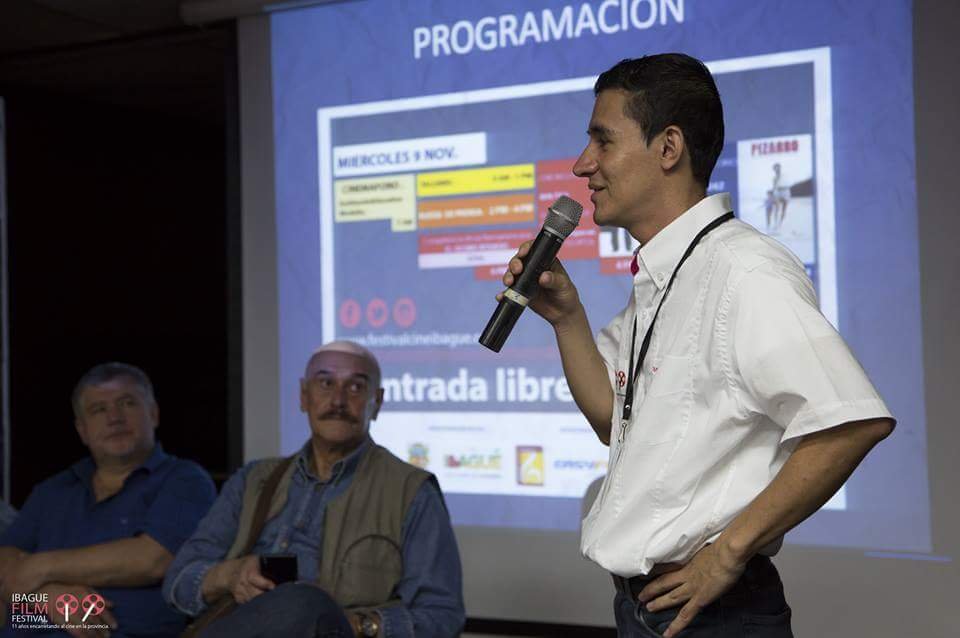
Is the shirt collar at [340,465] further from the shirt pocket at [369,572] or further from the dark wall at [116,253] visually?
the dark wall at [116,253]

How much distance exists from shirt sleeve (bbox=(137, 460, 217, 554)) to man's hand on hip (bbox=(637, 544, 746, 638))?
2.02 meters

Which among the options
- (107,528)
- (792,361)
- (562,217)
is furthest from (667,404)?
(107,528)

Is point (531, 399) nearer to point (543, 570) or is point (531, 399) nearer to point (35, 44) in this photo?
point (543, 570)

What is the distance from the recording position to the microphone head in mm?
1633

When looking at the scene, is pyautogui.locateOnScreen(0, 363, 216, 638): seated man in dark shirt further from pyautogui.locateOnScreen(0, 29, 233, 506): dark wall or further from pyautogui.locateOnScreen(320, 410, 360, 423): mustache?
pyautogui.locateOnScreen(0, 29, 233, 506): dark wall

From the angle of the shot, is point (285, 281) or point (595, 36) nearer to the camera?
point (595, 36)

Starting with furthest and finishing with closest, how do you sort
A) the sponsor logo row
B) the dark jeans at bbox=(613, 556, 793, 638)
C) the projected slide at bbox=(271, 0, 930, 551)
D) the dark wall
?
the dark wall
the sponsor logo row
the projected slide at bbox=(271, 0, 930, 551)
the dark jeans at bbox=(613, 556, 793, 638)

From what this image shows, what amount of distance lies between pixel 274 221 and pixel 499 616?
179 centimetres

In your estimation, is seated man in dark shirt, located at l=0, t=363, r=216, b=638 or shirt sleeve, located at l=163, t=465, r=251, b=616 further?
seated man in dark shirt, located at l=0, t=363, r=216, b=638

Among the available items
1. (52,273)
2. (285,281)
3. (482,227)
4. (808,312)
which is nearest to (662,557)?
(808,312)

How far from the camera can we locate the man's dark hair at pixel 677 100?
1.49m

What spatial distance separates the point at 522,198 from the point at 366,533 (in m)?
1.46

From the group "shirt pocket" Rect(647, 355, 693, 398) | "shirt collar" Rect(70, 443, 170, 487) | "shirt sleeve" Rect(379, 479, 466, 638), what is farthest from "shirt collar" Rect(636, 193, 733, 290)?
"shirt collar" Rect(70, 443, 170, 487)

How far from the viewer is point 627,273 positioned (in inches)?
139
